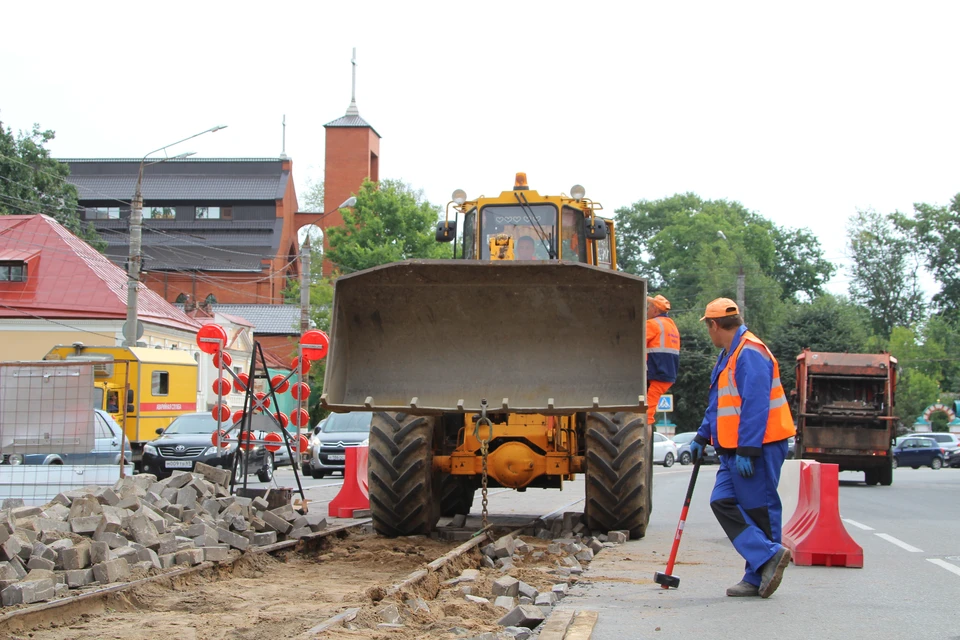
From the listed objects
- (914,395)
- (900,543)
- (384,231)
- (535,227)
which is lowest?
(900,543)

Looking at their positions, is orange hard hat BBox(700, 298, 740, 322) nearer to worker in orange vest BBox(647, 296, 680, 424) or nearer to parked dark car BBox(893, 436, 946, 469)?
worker in orange vest BBox(647, 296, 680, 424)

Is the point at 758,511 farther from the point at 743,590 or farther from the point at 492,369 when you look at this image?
the point at 492,369

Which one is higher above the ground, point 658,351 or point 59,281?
point 59,281

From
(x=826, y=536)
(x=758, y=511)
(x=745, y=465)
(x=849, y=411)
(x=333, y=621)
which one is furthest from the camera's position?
(x=849, y=411)

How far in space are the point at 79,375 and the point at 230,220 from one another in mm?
69331

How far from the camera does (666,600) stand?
24.0 ft

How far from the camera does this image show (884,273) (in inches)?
3250

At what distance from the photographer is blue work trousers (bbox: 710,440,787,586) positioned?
285 inches

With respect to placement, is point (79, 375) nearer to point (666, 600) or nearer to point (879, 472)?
point (666, 600)

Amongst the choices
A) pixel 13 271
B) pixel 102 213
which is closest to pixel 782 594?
pixel 13 271

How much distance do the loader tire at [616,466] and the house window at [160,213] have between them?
244 ft

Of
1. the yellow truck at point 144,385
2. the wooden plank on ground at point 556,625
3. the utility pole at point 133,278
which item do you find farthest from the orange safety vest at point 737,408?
the utility pole at point 133,278

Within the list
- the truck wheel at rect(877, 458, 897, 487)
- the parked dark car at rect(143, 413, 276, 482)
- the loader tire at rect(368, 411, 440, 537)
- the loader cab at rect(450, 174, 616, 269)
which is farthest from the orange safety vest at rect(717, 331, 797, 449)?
the truck wheel at rect(877, 458, 897, 487)

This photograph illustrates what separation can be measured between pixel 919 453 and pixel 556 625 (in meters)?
44.3
